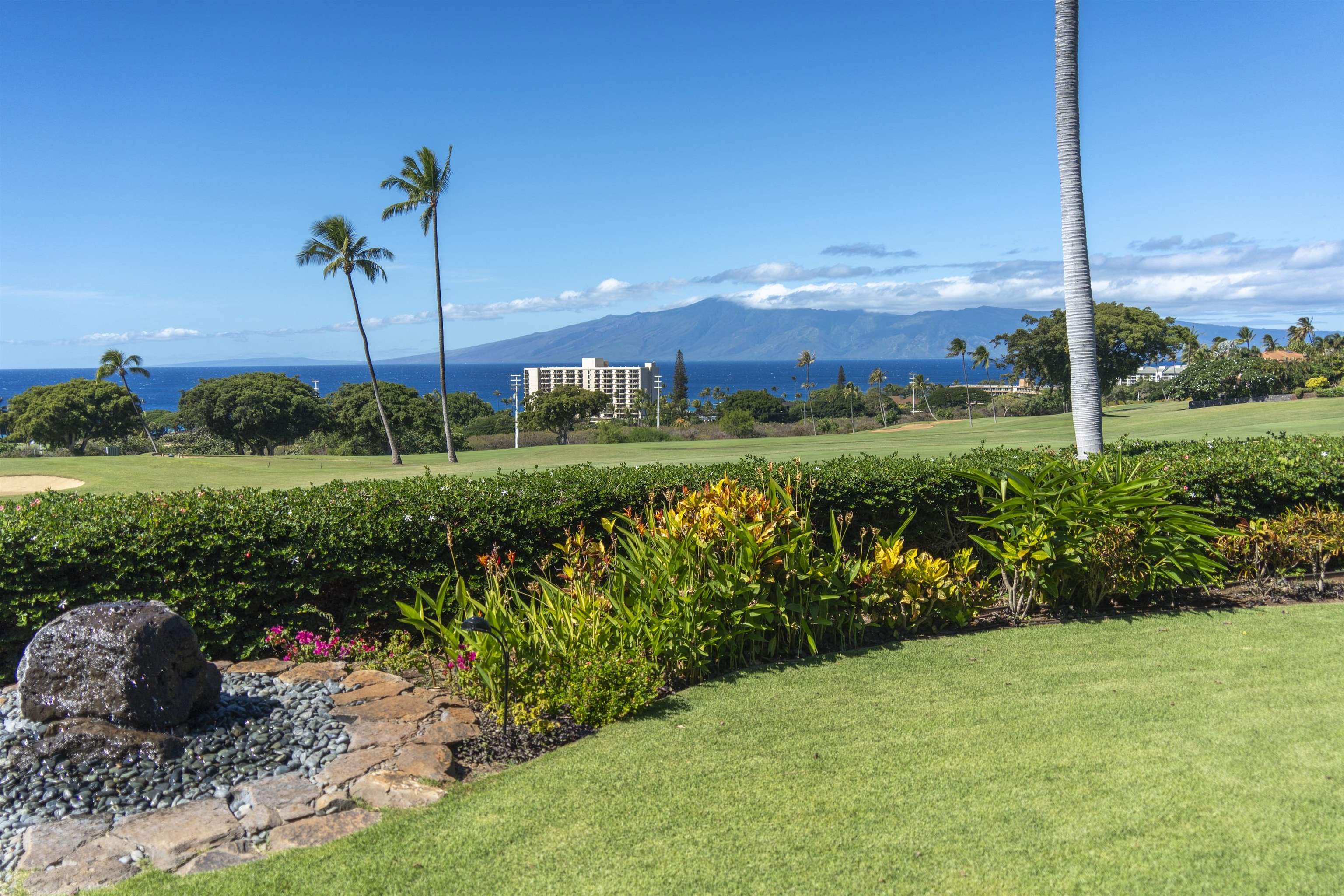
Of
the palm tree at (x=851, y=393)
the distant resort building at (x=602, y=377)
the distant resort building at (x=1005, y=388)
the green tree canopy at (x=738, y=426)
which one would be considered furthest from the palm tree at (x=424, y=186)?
the distant resort building at (x=602, y=377)

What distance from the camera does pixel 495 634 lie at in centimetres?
456

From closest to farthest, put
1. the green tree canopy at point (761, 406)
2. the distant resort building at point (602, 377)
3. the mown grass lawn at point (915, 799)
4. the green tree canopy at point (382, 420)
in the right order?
1. the mown grass lawn at point (915, 799)
2. the green tree canopy at point (382, 420)
3. the green tree canopy at point (761, 406)
4. the distant resort building at point (602, 377)

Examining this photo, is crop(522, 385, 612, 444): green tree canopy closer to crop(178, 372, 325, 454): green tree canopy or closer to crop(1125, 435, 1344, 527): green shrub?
crop(178, 372, 325, 454): green tree canopy

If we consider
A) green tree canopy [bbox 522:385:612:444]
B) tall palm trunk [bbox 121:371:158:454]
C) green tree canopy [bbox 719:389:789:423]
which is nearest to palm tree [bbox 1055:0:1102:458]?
green tree canopy [bbox 522:385:612:444]

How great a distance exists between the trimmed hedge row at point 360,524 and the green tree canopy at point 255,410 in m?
53.2

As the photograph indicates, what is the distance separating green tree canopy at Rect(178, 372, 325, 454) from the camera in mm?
55438

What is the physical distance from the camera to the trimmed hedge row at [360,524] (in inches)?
220

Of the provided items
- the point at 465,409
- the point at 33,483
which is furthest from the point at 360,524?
the point at 465,409

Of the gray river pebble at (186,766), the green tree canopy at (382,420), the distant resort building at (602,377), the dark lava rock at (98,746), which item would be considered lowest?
the gray river pebble at (186,766)

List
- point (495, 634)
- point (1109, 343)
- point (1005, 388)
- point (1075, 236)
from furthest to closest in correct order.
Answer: point (1005, 388), point (1109, 343), point (1075, 236), point (495, 634)

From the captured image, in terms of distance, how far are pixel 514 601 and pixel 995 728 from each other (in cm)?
375

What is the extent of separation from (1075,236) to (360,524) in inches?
298

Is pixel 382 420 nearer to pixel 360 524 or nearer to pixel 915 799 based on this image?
pixel 360 524

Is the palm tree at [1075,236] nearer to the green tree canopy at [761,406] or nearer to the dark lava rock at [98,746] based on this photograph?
the dark lava rock at [98,746]
